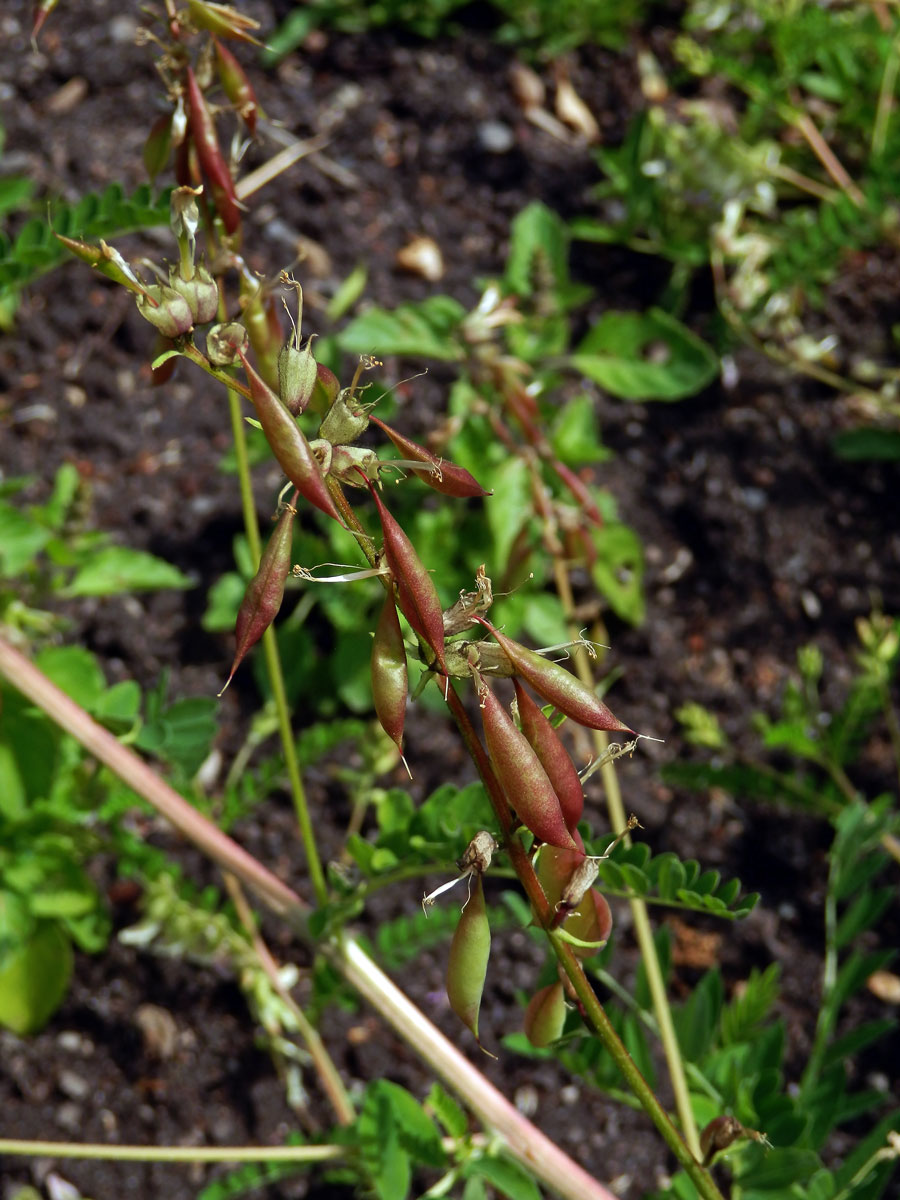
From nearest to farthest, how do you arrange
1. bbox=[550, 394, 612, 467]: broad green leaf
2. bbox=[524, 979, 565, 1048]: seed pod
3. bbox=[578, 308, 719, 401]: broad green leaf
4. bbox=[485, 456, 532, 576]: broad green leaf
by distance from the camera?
bbox=[524, 979, 565, 1048]: seed pod
bbox=[485, 456, 532, 576]: broad green leaf
bbox=[550, 394, 612, 467]: broad green leaf
bbox=[578, 308, 719, 401]: broad green leaf

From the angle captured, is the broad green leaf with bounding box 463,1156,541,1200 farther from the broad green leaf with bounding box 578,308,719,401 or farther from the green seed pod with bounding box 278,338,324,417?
the broad green leaf with bounding box 578,308,719,401

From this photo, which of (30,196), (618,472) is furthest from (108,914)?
(30,196)

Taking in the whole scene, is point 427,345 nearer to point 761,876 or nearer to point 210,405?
point 210,405

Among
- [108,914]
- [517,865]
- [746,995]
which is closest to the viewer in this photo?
[517,865]

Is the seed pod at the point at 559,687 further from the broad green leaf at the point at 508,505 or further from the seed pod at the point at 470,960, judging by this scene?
the broad green leaf at the point at 508,505

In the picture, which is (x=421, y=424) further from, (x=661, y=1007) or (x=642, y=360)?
(x=661, y=1007)

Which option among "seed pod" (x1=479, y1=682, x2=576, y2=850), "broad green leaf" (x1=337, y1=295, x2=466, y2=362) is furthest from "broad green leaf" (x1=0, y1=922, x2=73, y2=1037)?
"seed pod" (x1=479, y1=682, x2=576, y2=850)

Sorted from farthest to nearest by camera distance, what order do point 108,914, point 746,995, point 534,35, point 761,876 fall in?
point 534,35 → point 761,876 → point 108,914 → point 746,995

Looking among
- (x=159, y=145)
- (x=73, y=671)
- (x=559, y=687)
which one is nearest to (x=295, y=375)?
(x=559, y=687)
